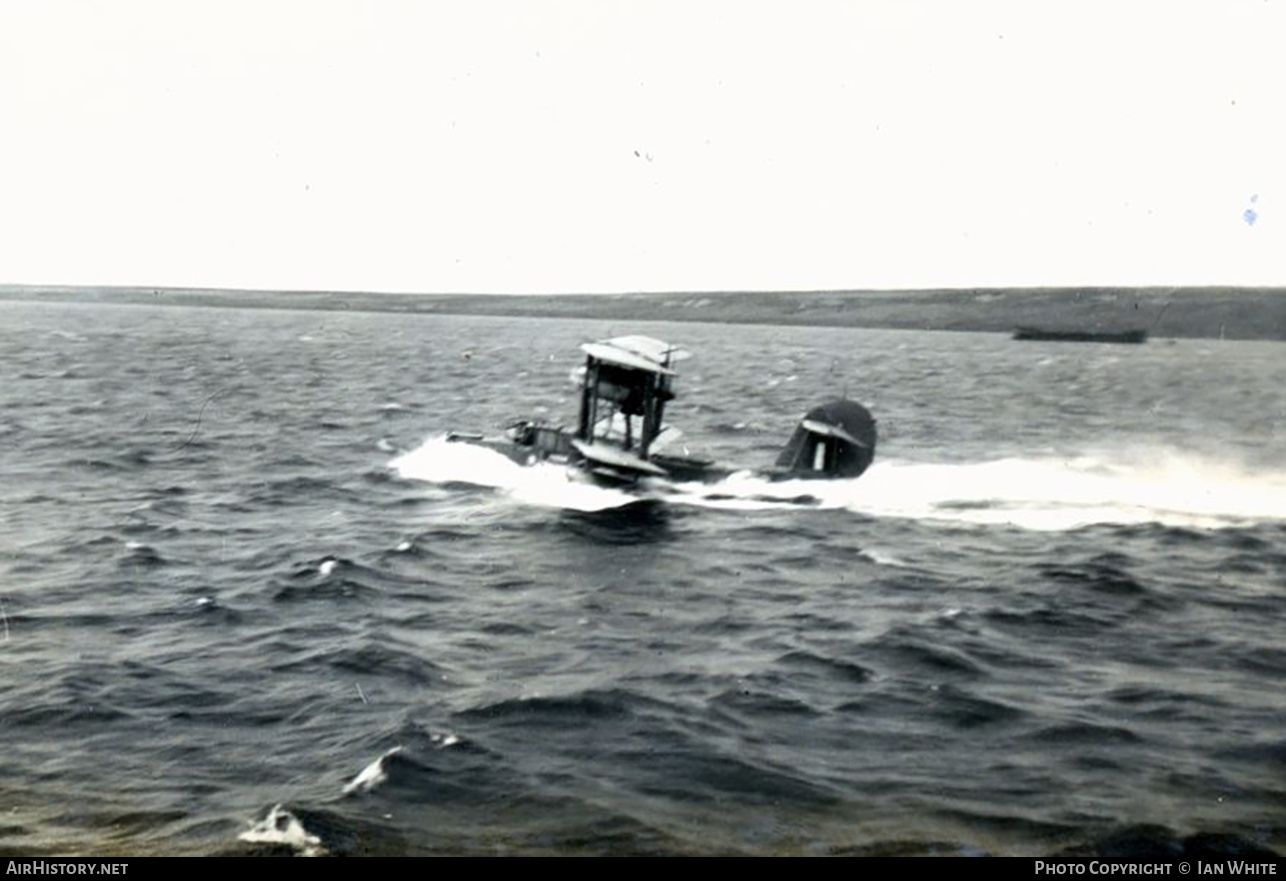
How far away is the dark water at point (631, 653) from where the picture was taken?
1449 centimetres

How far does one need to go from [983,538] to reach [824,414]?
983cm

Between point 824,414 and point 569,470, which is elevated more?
point 824,414

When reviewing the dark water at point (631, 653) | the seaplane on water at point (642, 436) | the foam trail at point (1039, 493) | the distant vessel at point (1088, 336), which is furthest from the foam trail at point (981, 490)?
the distant vessel at point (1088, 336)

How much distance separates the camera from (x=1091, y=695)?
19281 millimetres

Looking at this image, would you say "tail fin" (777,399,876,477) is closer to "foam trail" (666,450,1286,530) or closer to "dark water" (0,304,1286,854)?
"foam trail" (666,450,1286,530)

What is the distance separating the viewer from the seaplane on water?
38188mm

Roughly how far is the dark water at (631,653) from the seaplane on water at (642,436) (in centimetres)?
108

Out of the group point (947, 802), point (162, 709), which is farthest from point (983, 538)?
point (162, 709)

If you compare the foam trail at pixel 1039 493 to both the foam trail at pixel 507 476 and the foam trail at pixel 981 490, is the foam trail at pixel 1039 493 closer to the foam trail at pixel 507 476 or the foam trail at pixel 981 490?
the foam trail at pixel 981 490

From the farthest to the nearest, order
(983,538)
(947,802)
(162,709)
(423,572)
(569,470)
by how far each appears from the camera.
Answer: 1. (569,470)
2. (983,538)
3. (423,572)
4. (162,709)
5. (947,802)

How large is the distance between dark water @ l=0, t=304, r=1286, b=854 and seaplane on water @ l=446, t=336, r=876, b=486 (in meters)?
1.08

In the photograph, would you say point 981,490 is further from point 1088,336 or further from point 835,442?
point 1088,336

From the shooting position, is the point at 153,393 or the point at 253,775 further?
the point at 153,393

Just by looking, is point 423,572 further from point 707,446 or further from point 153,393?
point 153,393
